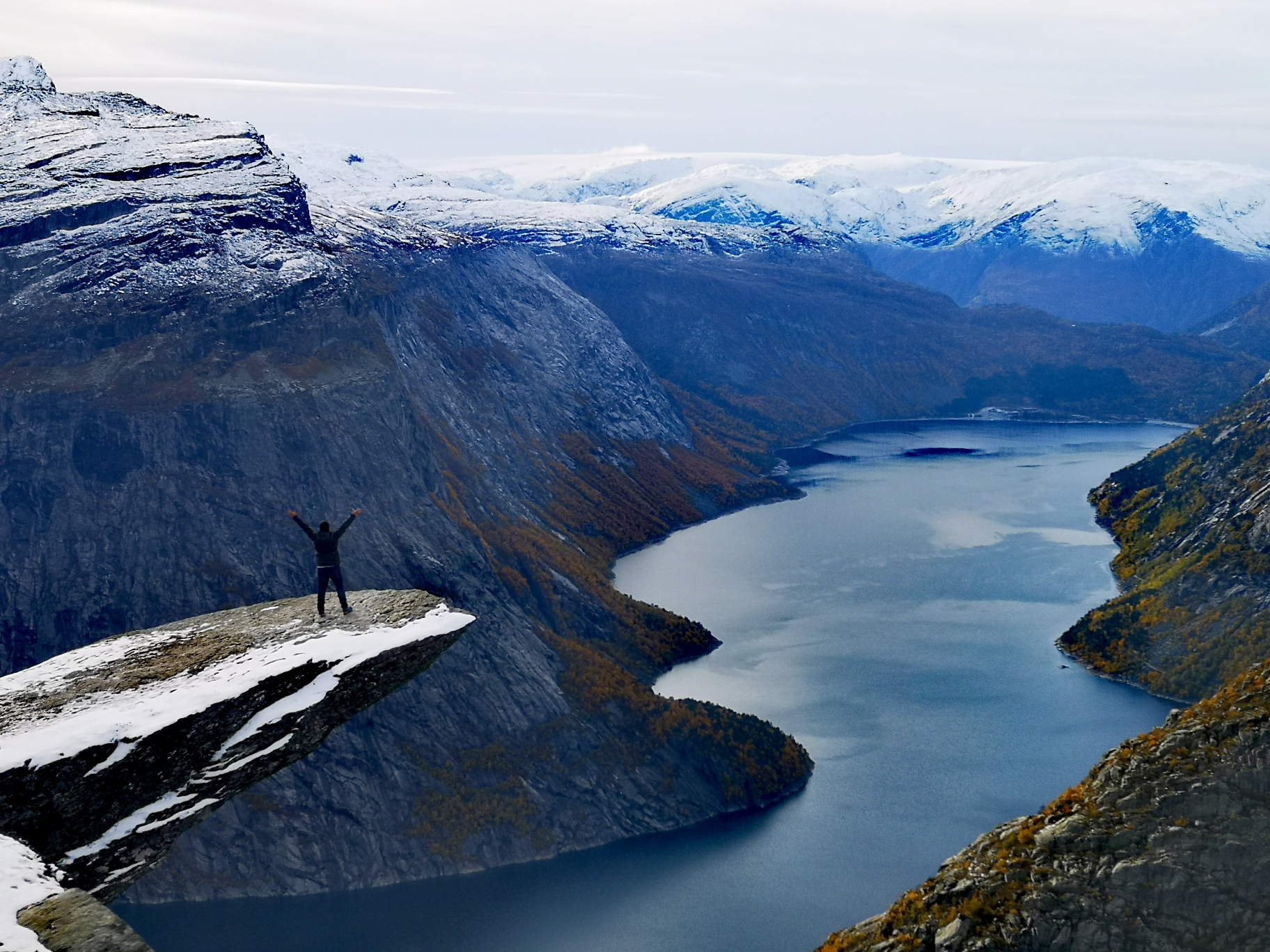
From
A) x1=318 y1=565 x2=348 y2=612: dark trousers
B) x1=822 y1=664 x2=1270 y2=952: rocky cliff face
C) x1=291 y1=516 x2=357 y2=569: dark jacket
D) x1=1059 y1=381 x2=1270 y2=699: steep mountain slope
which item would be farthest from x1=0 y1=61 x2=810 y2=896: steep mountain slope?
x1=822 y1=664 x2=1270 y2=952: rocky cliff face

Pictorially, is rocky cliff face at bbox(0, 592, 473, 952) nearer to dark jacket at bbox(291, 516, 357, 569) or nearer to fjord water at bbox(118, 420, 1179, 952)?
dark jacket at bbox(291, 516, 357, 569)

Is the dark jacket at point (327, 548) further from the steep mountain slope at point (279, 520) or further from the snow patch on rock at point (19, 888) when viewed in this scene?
the steep mountain slope at point (279, 520)

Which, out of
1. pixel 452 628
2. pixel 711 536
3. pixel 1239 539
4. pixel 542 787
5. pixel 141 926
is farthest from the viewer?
pixel 711 536

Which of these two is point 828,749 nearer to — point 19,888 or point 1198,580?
point 1198,580

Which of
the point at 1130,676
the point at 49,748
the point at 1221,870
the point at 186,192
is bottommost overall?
the point at 1130,676

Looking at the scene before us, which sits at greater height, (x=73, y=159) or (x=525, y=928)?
(x=73, y=159)

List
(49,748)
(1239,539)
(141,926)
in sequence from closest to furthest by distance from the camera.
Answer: (49,748), (141,926), (1239,539)

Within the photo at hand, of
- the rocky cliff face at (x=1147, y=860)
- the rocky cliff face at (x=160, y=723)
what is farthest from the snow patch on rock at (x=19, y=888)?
the rocky cliff face at (x=1147, y=860)

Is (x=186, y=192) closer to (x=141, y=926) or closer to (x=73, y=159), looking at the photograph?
Result: (x=73, y=159)

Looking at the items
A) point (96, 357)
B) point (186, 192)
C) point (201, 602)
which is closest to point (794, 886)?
point (201, 602)
